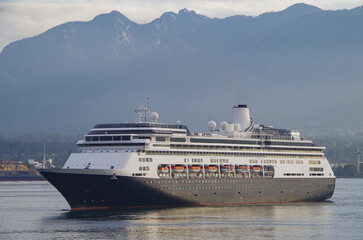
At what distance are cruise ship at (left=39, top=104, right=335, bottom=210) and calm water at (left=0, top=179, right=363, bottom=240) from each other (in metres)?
1.92

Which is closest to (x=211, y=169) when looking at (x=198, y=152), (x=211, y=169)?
(x=211, y=169)

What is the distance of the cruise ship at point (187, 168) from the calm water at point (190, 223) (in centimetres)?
Result: 192

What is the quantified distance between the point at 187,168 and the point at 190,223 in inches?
528

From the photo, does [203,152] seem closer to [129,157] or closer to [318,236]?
[129,157]

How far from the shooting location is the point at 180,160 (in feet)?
243

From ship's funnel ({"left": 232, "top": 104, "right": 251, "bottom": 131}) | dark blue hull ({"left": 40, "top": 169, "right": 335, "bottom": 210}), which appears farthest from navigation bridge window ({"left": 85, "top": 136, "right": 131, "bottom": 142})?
ship's funnel ({"left": 232, "top": 104, "right": 251, "bottom": 131})

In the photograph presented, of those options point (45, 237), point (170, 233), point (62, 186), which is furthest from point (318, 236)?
Answer: point (62, 186)

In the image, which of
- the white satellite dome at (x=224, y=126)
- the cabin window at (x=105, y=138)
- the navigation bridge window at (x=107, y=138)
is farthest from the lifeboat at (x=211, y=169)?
the cabin window at (x=105, y=138)

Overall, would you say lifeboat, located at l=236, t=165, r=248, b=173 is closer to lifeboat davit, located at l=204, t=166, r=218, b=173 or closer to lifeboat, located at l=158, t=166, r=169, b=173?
lifeboat davit, located at l=204, t=166, r=218, b=173

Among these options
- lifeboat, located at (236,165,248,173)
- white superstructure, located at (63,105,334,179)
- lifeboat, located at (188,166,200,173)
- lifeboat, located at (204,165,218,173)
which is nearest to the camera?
white superstructure, located at (63,105,334,179)

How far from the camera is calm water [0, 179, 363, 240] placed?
184 ft

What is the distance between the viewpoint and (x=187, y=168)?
74.4m

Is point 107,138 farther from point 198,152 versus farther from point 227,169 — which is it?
point 227,169

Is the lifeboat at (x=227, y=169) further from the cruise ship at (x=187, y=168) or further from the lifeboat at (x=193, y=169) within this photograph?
the lifeboat at (x=193, y=169)
